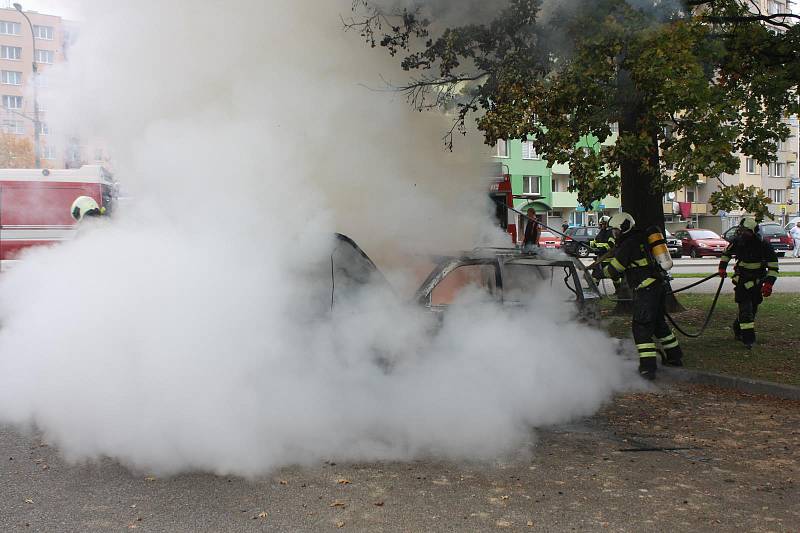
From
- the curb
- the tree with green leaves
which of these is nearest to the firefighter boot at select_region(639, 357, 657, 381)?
the curb

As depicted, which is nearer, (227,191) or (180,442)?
(180,442)

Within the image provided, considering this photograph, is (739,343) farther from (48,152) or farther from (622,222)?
(48,152)

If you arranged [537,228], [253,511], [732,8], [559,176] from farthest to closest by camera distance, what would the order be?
[559,176]
[537,228]
[732,8]
[253,511]

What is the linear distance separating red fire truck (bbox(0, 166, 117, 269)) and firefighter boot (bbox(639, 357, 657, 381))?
9.12 metres

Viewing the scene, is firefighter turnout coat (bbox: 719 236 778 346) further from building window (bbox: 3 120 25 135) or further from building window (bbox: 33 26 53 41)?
building window (bbox: 3 120 25 135)

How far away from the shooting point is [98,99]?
5707 millimetres

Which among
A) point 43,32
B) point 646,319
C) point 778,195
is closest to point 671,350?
point 646,319

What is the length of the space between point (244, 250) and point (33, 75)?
2.74 m

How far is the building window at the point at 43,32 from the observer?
5.81m

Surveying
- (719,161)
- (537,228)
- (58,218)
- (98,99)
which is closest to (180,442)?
(98,99)

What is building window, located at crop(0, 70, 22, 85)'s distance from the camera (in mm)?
6715

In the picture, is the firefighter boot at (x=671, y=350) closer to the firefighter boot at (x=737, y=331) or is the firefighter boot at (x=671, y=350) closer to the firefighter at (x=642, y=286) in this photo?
the firefighter at (x=642, y=286)

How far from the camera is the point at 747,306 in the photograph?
8219 mm

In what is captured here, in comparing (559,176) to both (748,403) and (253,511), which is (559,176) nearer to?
(748,403)
